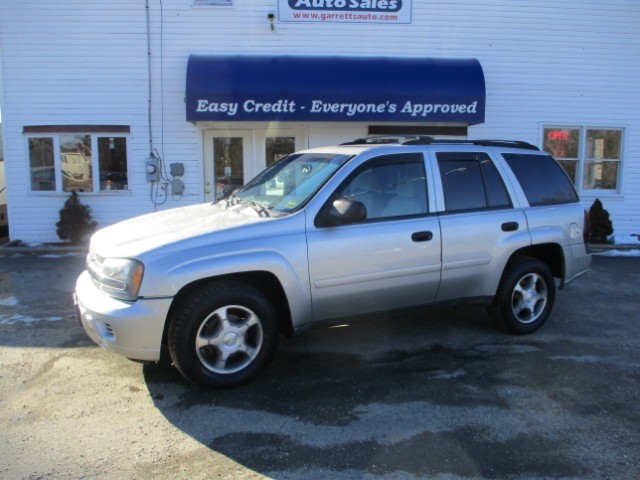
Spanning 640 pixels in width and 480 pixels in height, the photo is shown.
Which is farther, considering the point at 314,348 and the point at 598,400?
the point at 314,348

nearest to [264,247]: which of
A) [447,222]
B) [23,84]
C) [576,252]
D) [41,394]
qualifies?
[447,222]

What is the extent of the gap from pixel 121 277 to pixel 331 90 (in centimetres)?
717

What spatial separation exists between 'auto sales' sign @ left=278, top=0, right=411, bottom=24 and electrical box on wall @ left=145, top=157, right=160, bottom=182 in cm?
372

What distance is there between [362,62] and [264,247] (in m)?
7.45

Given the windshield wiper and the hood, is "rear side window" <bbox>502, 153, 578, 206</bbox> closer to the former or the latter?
the windshield wiper

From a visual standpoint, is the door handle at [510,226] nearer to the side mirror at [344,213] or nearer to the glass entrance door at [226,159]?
the side mirror at [344,213]

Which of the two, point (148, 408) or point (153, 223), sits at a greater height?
point (153, 223)

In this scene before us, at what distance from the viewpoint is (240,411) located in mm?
3771

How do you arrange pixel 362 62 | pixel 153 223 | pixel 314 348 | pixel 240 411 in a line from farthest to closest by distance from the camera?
pixel 362 62, pixel 314 348, pixel 153 223, pixel 240 411

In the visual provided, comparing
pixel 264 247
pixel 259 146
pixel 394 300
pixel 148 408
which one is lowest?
pixel 148 408

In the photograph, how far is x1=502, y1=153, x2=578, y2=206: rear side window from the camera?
210 inches

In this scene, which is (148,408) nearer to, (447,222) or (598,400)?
(447,222)

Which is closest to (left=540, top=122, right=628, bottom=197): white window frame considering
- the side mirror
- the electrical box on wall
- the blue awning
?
the blue awning

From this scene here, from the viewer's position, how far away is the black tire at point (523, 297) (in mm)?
5160
